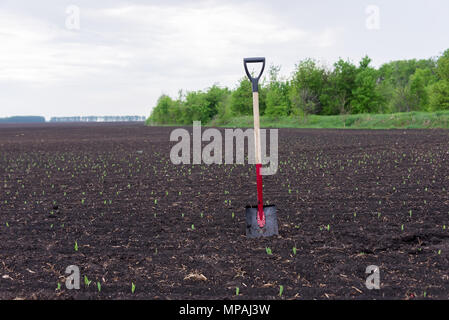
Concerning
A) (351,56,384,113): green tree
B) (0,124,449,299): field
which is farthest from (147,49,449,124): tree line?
(0,124,449,299): field

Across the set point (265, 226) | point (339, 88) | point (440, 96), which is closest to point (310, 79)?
point (339, 88)

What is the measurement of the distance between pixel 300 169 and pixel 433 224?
738cm

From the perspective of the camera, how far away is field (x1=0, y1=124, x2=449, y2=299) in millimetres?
4984

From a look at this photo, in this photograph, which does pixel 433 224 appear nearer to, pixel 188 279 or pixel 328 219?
pixel 328 219

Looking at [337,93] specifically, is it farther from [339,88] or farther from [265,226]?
[265,226]

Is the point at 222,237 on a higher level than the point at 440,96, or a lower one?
lower

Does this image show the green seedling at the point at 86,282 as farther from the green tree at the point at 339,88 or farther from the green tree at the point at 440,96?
the green tree at the point at 339,88

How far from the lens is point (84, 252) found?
20.6ft

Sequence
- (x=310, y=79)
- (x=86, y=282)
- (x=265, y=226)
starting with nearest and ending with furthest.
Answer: (x=86, y=282) < (x=265, y=226) < (x=310, y=79)

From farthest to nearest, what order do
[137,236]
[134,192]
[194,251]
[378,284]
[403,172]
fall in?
[403,172]
[134,192]
[137,236]
[194,251]
[378,284]

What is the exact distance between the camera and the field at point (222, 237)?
4984 mm

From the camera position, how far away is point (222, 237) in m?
6.88
